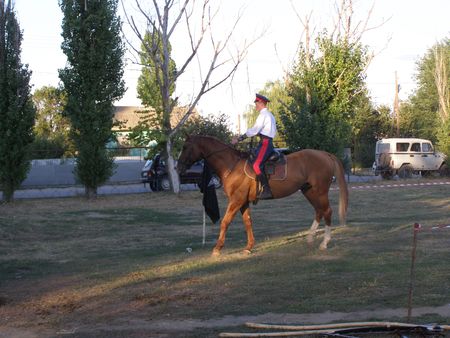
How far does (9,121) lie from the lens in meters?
22.9

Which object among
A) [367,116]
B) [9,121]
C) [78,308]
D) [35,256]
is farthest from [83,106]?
[367,116]

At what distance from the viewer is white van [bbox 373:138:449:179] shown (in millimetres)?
37594

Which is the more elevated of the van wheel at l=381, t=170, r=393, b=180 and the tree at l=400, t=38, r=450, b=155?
the tree at l=400, t=38, r=450, b=155

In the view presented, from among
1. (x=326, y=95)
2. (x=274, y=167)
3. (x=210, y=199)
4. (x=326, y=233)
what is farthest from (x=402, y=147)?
(x=274, y=167)

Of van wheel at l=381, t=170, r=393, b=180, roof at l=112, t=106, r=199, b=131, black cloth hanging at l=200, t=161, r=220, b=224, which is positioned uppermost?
roof at l=112, t=106, r=199, b=131

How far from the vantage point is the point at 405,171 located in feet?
125

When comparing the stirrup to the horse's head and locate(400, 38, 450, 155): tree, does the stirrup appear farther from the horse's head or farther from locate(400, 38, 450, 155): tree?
locate(400, 38, 450, 155): tree

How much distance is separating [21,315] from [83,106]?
56.9ft

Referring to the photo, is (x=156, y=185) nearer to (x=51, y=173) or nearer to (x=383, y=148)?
(x=51, y=173)

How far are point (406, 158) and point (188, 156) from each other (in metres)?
28.6

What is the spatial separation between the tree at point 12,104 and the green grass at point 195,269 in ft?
16.6

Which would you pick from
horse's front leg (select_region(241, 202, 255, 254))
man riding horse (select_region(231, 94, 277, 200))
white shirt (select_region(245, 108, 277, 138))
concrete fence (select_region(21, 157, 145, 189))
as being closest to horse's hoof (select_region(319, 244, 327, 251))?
horse's front leg (select_region(241, 202, 255, 254))

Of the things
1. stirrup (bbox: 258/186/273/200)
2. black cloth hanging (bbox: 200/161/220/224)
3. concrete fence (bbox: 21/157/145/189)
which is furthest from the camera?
concrete fence (bbox: 21/157/145/189)

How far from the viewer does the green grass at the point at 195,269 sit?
782cm
